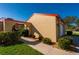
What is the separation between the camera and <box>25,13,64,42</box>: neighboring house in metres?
9.03

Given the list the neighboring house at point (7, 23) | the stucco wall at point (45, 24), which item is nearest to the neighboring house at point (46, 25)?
the stucco wall at point (45, 24)

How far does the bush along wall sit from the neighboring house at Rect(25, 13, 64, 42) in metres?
0.32

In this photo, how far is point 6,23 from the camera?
9016 millimetres

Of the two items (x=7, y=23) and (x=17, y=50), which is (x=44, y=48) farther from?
(x=7, y=23)

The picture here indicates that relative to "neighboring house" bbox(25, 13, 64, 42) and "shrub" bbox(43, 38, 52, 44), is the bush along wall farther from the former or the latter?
"shrub" bbox(43, 38, 52, 44)

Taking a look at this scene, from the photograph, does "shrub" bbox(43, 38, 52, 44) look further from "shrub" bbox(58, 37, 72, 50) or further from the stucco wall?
"shrub" bbox(58, 37, 72, 50)

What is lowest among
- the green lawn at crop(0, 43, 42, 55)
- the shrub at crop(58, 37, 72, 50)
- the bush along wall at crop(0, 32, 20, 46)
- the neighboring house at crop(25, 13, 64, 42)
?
the green lawn at crop(0, 43, 42, 55)

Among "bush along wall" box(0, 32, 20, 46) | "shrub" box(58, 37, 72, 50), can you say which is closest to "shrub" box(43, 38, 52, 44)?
"shrub" box(58, 37, 72, 50)

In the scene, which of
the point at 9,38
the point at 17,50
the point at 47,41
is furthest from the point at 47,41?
the point at 9,38

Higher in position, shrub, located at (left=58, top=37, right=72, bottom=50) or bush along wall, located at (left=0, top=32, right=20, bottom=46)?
bush along wall, located at (left=0, top=32, right=20, bottom=46)

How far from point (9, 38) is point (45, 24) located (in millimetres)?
829

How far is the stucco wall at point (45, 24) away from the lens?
905cm
